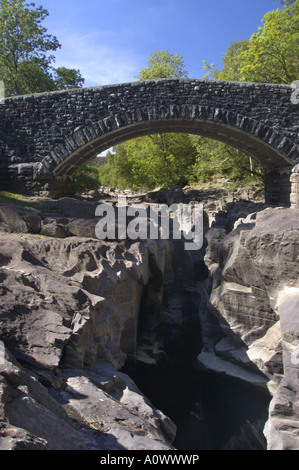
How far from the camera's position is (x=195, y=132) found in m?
14.1

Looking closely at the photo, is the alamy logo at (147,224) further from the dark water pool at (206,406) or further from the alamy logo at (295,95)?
the alamy logo at (295,95)

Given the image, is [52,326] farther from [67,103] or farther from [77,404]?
[67,103]

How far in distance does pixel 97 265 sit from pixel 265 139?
8.42 m

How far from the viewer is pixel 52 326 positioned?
3.82 meters

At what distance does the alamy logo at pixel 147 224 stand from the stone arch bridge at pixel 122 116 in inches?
119

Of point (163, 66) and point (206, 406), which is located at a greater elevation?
point (163, 66)

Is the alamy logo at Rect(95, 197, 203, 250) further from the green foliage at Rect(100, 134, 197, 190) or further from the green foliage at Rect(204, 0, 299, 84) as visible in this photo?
the green foliage at Rect(100, 134, 197, 190)

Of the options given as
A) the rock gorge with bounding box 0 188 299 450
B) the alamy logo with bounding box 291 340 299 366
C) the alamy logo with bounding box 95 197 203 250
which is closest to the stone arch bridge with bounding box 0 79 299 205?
the alamy logo with bounding box 95 197 203 250

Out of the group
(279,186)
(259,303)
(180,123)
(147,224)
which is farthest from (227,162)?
(259,303)

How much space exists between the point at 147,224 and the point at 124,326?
251 cm

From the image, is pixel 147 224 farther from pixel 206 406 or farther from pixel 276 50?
pixel 276 50

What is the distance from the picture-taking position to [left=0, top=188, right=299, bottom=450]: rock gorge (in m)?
3.11

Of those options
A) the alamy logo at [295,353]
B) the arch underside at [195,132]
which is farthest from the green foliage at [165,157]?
the alamy logo at [295,353]
